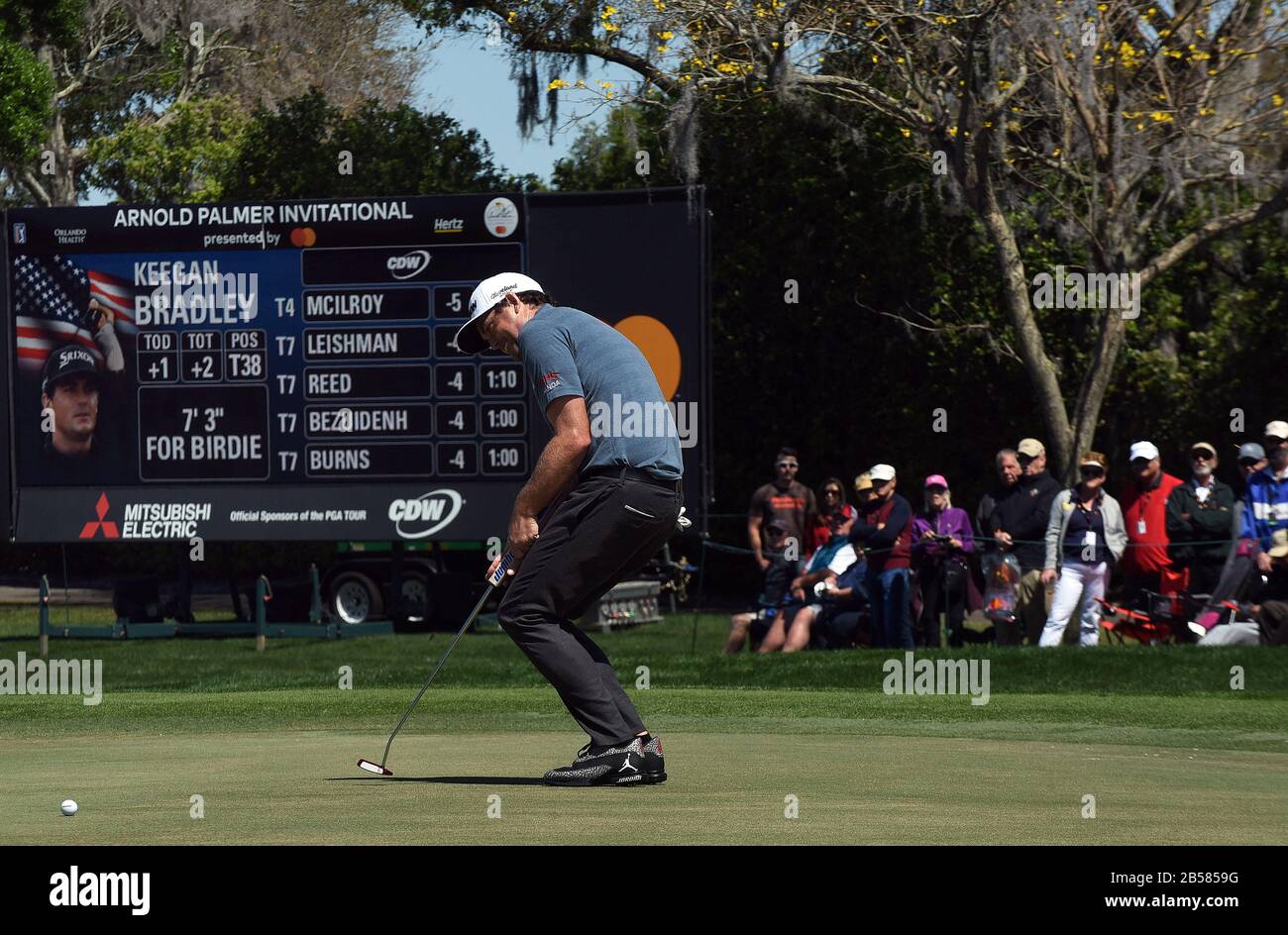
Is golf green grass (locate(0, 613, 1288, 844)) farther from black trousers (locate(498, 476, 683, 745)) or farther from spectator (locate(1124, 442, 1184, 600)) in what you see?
spectator (locate(1124, 442, 1184, 600))

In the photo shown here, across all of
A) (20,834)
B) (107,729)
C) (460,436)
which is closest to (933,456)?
(460,436)

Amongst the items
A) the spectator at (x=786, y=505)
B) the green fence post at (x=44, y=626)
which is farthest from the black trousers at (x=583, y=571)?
the green fence post at (x=44, y=626)

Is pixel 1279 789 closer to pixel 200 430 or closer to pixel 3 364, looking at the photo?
pixel 200 430

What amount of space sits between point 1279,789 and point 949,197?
1721 cm

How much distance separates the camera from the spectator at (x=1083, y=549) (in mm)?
16031

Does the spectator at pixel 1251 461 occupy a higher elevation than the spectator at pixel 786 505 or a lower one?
higher

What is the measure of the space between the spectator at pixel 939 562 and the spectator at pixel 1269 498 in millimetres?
2496

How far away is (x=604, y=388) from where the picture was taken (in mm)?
7051

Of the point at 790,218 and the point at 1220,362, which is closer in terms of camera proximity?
the point at 1220,362

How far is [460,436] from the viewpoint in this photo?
66.6 feet

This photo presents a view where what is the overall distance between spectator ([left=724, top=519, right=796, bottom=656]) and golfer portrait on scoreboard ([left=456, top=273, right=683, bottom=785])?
33.9 ft

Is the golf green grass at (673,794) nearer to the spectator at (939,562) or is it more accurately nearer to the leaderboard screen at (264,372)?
the spectator at (939,562)

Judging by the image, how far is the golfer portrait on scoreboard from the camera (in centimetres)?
699
